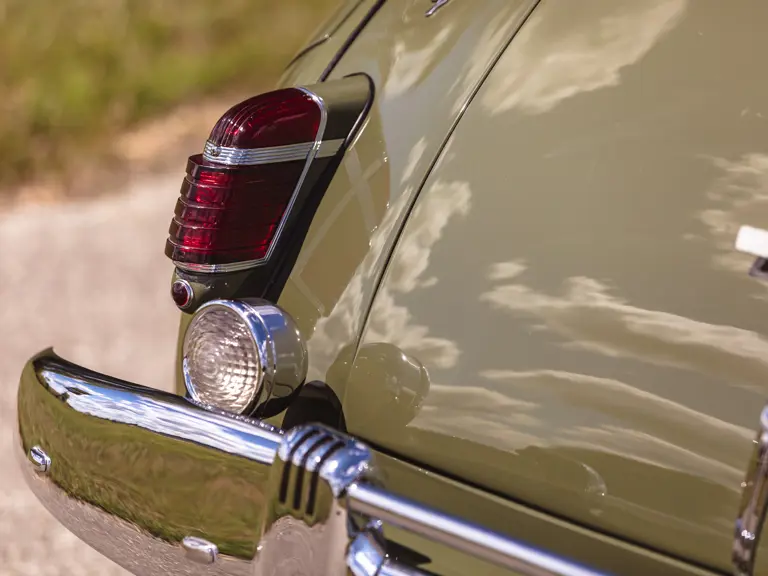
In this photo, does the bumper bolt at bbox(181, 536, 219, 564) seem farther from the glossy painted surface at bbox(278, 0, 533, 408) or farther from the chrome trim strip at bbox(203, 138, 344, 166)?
the chrome trim strip at bbox(203, 138, 344, 166)

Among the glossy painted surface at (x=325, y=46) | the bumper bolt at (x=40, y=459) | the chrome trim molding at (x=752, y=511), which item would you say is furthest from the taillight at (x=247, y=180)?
the chrome trim molding at (x=752, y=511)

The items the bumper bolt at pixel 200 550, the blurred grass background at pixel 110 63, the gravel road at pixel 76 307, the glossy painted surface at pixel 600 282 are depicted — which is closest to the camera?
the glossy painted surface at pixel 600 282

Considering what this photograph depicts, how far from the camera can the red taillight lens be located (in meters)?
1.70

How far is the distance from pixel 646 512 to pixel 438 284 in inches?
19.0

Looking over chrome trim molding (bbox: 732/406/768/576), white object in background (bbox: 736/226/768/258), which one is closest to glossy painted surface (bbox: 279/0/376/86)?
white object in background (bbox: 736/226/768/258)

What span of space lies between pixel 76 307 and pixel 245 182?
2.68m

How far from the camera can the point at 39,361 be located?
182cm

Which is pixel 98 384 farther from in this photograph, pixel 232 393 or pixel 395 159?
pixel 395 159

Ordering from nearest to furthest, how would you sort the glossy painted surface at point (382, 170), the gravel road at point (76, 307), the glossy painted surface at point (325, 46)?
the glossy painted surface at point (382, 170) < the glossy painted surface at point (325, 46) < the gravel road at point (76, 307)

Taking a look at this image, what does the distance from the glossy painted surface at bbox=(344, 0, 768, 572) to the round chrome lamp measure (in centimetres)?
11

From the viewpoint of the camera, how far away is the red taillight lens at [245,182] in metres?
1.70

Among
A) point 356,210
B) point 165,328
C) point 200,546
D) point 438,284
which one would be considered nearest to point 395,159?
point 356,210

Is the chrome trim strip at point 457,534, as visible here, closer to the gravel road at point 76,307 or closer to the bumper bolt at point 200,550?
the bumper bolt at point 200,550

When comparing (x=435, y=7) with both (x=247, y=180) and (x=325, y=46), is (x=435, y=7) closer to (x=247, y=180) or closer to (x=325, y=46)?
(x=325, y=46)
